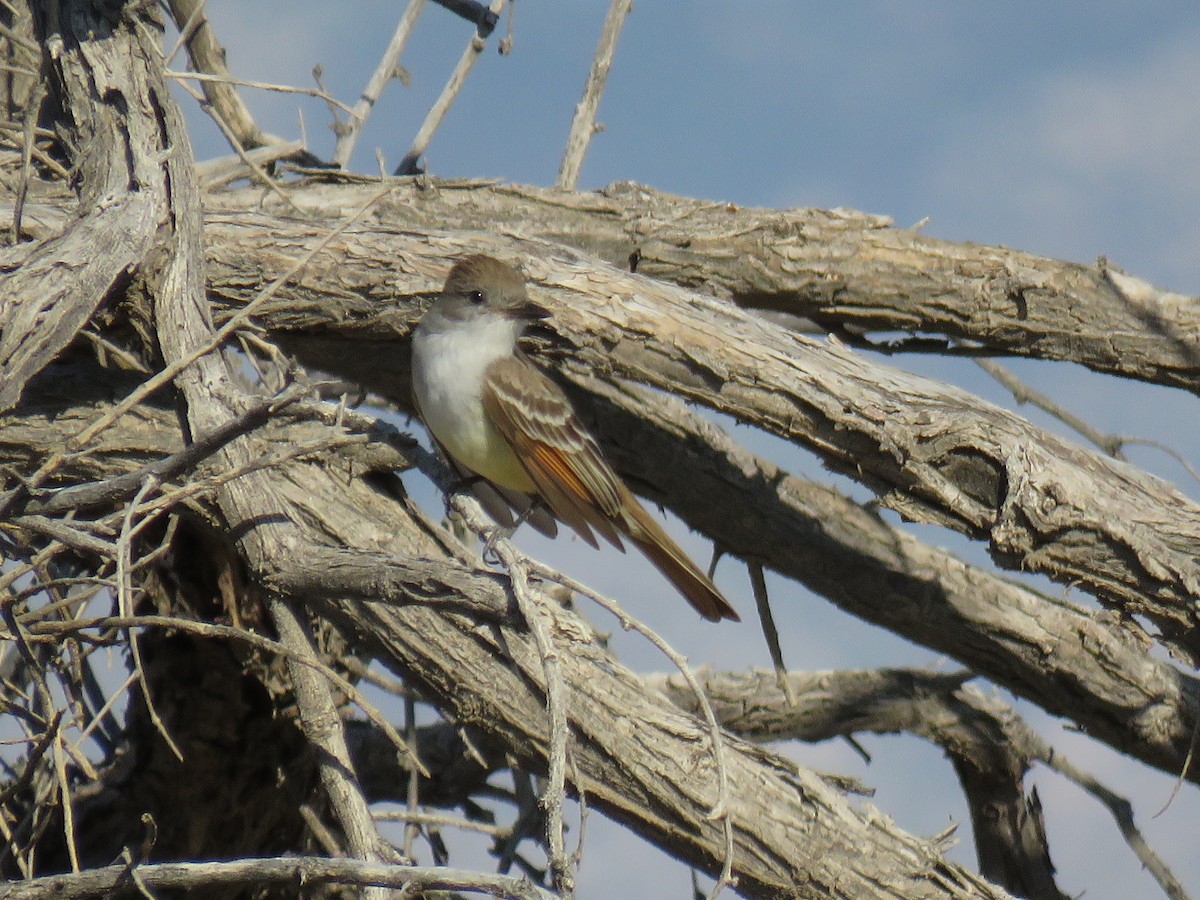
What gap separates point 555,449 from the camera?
206 inches

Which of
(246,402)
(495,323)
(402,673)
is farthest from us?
(495,323)

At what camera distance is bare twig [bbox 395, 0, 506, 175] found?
6242mm

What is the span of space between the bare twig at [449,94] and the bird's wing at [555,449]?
4.77 ft

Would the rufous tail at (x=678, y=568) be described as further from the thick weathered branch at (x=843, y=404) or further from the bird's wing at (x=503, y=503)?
the thick weathered branch at (x=843, y=404)

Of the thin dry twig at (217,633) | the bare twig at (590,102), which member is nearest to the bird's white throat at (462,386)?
the bare twig at (590,102)

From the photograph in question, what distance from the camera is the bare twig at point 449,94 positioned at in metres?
6.24

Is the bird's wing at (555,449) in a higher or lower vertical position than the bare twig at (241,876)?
higher

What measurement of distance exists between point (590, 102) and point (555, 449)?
1911mm

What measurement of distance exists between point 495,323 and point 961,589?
220cm

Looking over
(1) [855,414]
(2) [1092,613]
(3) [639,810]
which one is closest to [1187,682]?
(2) [1092,613]

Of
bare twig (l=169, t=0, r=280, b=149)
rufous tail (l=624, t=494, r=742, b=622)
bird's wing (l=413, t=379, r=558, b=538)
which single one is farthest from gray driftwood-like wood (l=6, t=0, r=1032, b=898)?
bare twig (l=169, t=0, r=280, b=149)

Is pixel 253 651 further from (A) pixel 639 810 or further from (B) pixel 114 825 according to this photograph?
(A) pixel 639 810

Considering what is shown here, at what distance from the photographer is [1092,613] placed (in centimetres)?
568

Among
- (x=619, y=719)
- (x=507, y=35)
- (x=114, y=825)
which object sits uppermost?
(x=507, y=35)
